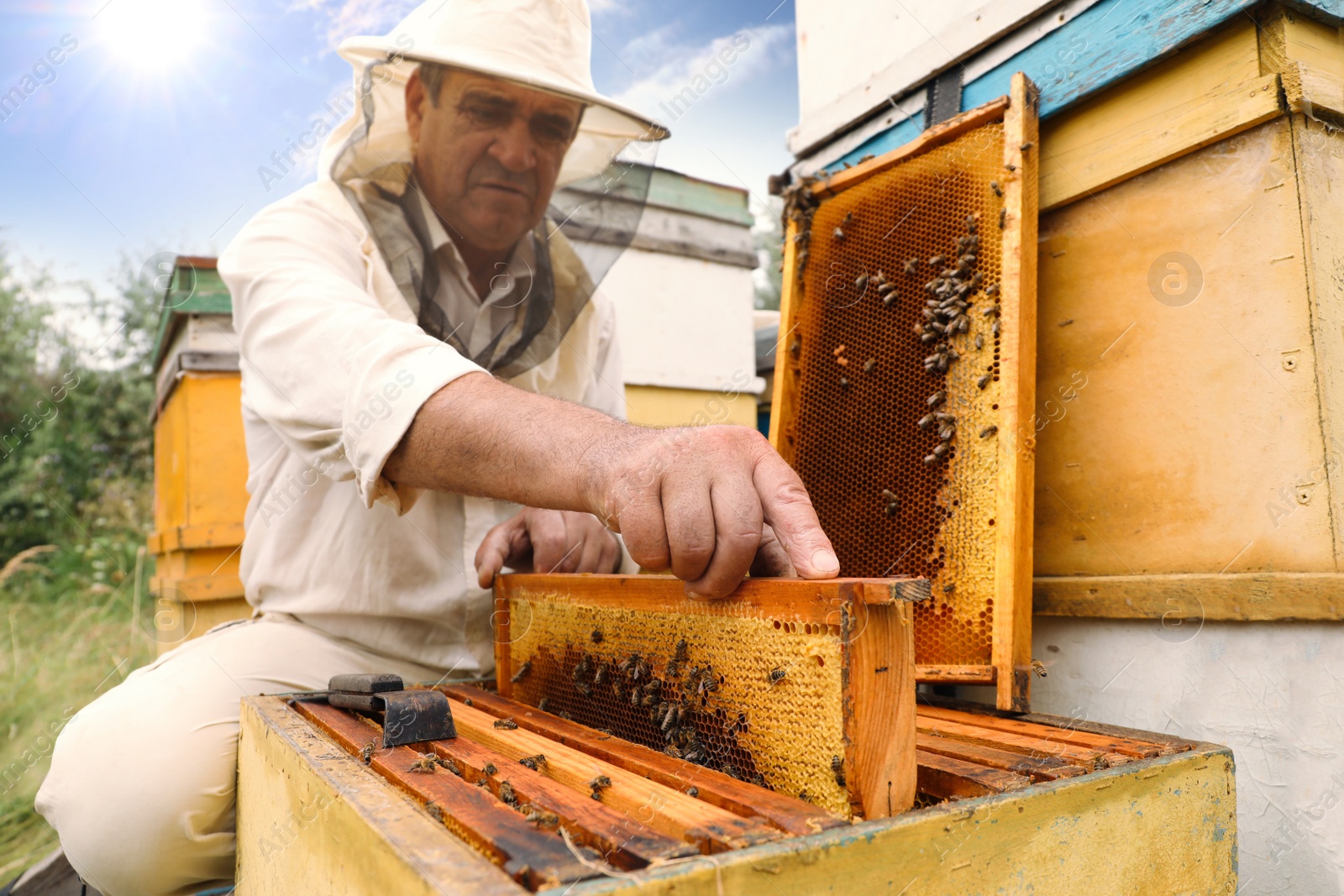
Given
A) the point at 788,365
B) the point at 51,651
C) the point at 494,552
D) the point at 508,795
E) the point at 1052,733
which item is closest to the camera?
the point at 508,795

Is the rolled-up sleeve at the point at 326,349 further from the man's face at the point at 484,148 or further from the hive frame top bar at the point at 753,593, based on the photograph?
the hive frame top bar at the point at 753,593

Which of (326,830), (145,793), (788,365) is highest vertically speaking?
(788,365)

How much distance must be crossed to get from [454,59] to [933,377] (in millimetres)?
1503

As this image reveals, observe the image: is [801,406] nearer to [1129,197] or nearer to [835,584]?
[1129,197]

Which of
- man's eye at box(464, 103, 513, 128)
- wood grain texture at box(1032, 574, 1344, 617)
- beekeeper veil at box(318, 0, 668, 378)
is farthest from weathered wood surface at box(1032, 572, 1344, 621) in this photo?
man's eye at box(464, 103, 513, 128)

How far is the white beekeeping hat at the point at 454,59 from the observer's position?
223 centimetres

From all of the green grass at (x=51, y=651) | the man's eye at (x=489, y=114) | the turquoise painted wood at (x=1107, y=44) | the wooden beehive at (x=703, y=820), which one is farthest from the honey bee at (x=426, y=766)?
the green grass at (x=51, y=651)

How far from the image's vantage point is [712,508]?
3.67 ft

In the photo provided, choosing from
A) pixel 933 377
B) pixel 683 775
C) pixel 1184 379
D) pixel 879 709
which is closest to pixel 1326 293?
pixel 1184 379

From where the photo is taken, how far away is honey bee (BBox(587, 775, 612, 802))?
992 mm

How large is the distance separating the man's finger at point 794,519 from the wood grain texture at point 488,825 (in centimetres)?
46

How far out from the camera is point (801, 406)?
2316 millimetres

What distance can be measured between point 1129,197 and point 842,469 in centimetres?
92

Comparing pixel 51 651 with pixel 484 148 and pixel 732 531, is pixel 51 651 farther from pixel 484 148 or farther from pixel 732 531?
pixel 732 531
